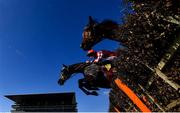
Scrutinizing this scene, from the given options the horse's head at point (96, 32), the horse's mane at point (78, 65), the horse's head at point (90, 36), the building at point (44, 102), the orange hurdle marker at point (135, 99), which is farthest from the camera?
the building at point (44, 102)

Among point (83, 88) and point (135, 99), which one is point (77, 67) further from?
point (135, 99)

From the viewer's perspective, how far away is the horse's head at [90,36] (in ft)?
45.8

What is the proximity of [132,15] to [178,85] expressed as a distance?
245 centimetres

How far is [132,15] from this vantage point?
7973 millimetres

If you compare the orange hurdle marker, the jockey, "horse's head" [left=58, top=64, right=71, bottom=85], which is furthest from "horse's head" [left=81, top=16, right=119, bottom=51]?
"horse's head" [left=58, top=64, right=71, bottom=85]

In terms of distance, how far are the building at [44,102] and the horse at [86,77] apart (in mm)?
9801

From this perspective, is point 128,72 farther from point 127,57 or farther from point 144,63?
point 144,63

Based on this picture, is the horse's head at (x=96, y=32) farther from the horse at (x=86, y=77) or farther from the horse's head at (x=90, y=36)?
the horse at (x=86, y=77)

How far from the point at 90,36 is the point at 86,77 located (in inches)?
101

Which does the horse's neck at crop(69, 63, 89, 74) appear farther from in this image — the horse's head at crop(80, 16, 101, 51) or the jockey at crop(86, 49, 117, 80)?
the horse's head at crop(80, 16, 101, 51)

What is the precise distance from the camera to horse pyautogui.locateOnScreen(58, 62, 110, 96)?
1494cm

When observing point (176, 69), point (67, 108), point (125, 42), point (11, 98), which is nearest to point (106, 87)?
point (125, 42)

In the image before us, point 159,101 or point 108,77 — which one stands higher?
point 108,77

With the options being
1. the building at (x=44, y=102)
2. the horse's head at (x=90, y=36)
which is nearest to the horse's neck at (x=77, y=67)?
the horse's head at (x=90, y=36)
